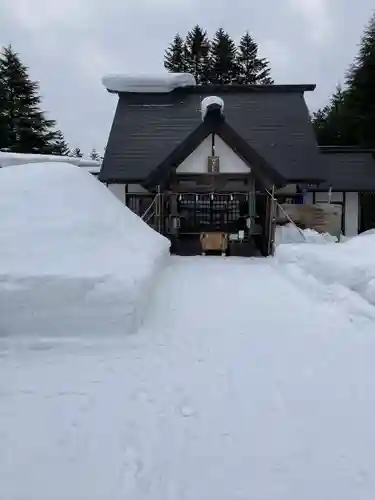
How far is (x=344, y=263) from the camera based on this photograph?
650cm

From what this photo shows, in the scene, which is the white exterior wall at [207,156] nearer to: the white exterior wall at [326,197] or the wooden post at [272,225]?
the wooden post at [272,225]

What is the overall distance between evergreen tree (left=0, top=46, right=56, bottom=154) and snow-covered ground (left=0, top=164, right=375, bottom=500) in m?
20.3

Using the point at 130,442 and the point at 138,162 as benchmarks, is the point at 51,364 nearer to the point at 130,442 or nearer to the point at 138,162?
the point at 130,442

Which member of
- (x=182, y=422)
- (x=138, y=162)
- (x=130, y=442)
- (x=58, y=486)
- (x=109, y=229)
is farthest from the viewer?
(x=138, y=162)

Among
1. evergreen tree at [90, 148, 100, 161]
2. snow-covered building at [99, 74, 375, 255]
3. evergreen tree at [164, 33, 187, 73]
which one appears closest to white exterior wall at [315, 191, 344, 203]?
snow-covered building at [99, 74, 375, 255]

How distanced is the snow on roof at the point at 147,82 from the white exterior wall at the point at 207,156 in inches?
226

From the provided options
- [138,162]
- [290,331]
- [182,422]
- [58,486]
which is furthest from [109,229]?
[138,162]

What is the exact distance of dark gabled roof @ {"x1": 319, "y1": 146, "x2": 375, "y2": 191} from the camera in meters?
16.0

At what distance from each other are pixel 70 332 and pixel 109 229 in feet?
9.31

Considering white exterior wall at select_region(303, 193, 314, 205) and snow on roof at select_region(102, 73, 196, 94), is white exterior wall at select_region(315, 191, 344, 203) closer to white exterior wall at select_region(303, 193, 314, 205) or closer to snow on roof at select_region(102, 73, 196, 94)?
white exterior wall at select_region(303, 193, 314, 205)

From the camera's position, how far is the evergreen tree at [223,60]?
34.1 meters

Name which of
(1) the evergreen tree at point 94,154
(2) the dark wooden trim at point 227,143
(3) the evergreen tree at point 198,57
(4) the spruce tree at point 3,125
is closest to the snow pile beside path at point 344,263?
(2) the dark wooden trim at point 227,143

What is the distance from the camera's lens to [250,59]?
3506 centimetres

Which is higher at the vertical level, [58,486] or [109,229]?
[109,229]
